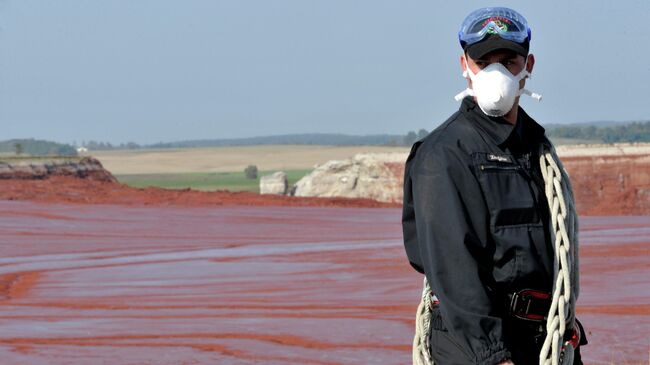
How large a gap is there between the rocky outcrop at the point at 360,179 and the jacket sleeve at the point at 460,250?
1421 inches

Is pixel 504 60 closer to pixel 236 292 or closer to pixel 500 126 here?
pixel 500 126

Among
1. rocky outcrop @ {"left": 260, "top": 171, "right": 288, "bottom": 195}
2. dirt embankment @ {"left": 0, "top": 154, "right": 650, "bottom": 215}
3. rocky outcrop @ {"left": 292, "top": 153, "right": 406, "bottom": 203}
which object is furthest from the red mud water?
rocky outcrop @ {"left": 260, "top": 171, "right": 288, "bottom": 195}

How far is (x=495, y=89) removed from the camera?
3566 mm

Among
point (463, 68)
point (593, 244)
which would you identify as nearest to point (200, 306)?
point (593, 244)

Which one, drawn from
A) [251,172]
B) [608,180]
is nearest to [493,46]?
[608,180]

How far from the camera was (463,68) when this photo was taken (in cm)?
383

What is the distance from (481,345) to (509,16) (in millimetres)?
1007

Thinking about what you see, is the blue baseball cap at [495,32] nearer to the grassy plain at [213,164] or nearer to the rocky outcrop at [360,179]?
the rocky outcrop at [360,179]

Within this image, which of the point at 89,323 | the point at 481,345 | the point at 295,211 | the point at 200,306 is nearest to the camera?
the point at 481,345

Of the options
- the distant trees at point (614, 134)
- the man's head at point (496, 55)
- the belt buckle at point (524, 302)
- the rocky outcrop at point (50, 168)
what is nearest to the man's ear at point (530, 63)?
the man's head at point (496, 55)

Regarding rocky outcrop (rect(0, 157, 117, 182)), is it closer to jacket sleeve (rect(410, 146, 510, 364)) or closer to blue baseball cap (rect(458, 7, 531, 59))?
blue baseball cap (rect(458, 7, 531, 59))

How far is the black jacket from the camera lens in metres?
3.44

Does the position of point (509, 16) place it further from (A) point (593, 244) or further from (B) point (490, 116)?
(A) point (593, 244)

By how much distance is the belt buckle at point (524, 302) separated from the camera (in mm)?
3525
